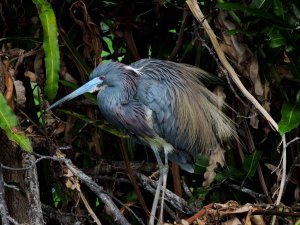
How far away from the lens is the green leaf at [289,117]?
2416mm

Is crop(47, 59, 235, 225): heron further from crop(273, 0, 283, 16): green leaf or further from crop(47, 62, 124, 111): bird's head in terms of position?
crop(273, 0, 283, 16): green leaf

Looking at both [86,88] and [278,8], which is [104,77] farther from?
[278,8]

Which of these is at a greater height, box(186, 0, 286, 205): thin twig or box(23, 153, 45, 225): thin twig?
box(186, 0, 286, 205): thin twig

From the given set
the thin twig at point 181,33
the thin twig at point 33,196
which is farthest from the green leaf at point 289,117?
the thin twig at point 33,196

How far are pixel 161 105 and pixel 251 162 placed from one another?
15.9 inches

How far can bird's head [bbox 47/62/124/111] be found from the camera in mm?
2559

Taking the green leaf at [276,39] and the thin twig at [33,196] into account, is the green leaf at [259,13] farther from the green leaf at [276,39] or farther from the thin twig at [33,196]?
the thin twig at [33,196]

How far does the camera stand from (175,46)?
2.80 m

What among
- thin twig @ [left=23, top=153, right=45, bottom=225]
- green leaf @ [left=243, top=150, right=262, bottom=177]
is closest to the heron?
green leaf @ [left=243, top=150, right=262, bottom=177]

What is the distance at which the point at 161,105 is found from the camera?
2623 mm

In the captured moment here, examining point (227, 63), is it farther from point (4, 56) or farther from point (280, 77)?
point (4, 56)

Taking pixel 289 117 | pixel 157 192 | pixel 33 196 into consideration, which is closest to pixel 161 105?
pixel 157 192

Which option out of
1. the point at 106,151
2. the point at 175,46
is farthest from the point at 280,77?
the point at 106,151

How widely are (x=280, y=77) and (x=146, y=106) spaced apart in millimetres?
516
